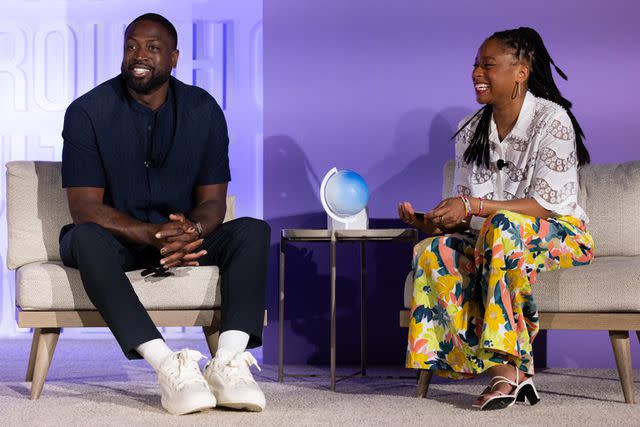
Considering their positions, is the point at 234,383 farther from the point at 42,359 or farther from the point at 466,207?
the point at 466,207

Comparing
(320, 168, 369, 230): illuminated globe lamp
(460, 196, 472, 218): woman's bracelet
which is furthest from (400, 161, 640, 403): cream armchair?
(320, 168, 369, 230): illuminated globe lamp

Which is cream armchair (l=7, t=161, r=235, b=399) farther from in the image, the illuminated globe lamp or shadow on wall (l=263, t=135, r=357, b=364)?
shadow on wall (l=263, t=135, r=357, b=364)

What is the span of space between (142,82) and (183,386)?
3.82 feet

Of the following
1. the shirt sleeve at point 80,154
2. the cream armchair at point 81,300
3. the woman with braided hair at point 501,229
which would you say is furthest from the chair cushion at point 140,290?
the woman with braided hair at point 501,229

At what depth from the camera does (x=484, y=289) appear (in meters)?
2.87

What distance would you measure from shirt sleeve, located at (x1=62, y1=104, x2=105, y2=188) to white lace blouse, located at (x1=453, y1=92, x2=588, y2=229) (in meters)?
1.24

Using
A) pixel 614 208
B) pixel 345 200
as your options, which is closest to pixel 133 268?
pixel 345 200

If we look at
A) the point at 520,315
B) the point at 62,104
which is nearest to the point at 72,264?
the point at 520,315

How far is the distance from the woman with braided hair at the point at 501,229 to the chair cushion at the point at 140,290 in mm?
659

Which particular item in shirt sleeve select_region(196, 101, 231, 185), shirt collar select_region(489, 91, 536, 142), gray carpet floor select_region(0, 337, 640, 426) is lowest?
gray carpet floor select_region(0, 337, 640, 426)

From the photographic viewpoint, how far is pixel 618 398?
303cm

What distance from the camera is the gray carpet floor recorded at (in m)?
2.57

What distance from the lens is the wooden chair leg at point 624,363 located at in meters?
2.88

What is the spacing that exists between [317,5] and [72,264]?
1.74 meters
